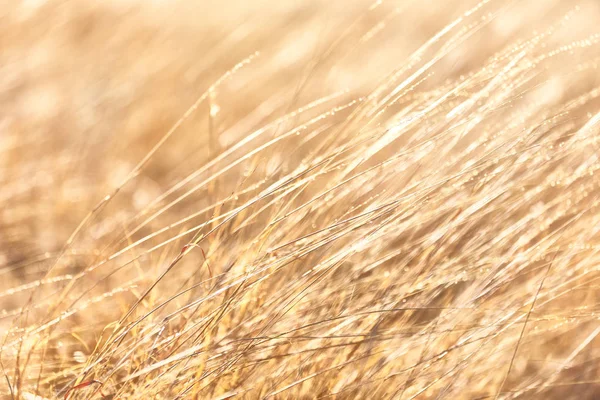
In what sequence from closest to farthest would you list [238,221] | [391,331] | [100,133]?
[391,331], [238,221], [100,133]

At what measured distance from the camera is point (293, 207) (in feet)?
3.62

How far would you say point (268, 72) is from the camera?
2.11 metres

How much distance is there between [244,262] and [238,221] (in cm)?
11

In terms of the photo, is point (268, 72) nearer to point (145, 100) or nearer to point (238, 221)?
point (145, 100)

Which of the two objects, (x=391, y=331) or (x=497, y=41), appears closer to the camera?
(x=391, y=331)

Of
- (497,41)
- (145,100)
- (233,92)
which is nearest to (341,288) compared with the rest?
(145,100)

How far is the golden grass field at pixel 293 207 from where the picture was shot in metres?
0.73

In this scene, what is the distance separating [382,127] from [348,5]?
1.54 m

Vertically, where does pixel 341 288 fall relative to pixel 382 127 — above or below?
below

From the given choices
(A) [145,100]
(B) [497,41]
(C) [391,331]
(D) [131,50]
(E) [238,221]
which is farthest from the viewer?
(B) [497,41]

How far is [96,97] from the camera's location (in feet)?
5.70

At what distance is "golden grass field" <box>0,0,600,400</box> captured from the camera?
0.73 meters

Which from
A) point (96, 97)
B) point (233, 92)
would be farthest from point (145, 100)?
point (233, 92)

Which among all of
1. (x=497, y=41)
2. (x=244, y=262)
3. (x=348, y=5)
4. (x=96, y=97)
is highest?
(x=96, y=97)
